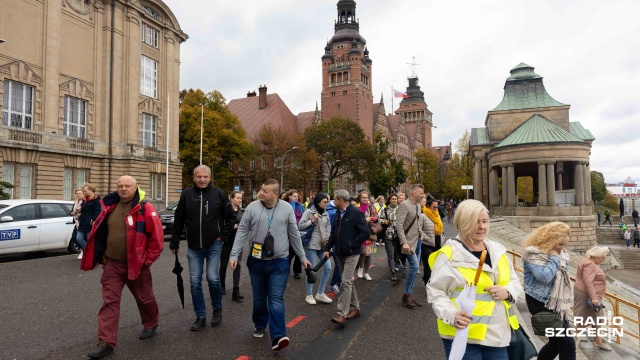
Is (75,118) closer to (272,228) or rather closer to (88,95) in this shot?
(88,95)

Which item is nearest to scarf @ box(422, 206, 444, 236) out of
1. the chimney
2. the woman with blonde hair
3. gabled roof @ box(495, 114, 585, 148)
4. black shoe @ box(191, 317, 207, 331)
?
the woman with blonde hair

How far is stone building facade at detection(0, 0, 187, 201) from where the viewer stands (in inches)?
963

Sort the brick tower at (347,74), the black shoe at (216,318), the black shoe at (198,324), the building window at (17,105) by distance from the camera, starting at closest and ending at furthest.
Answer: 1. the black shoe at (198,324)
2. the black shoe at (216,318)
3. the building window at (17,105)
4. the brick tower at (347,74)

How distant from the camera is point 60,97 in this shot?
2684cm

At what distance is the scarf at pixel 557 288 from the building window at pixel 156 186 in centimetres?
3302

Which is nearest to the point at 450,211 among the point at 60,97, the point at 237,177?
the point at 60,97

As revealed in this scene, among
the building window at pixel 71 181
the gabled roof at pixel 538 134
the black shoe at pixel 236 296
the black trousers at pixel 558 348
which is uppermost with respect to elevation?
the gabled roof at pixel 538 134

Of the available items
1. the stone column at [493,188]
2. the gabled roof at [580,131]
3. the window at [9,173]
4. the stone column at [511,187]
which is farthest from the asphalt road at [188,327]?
the gabled roof at [580,131]

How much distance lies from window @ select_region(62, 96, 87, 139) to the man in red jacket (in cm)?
2689

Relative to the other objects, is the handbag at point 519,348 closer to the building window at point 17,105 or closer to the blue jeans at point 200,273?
the blue jeans at point 200,273

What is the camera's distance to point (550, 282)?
391 cm

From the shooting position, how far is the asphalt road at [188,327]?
4.64 meters

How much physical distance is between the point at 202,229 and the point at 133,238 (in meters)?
0.89

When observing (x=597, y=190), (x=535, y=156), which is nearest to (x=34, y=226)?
(x=535, y=156)
